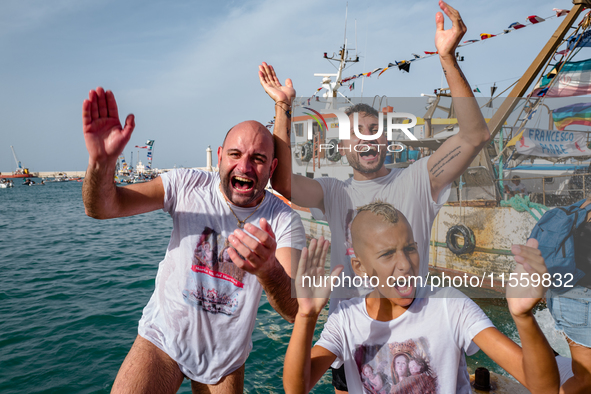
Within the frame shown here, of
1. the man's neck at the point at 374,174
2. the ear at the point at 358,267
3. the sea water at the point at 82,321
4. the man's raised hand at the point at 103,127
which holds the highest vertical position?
the man's raised hand at the point at 103,127

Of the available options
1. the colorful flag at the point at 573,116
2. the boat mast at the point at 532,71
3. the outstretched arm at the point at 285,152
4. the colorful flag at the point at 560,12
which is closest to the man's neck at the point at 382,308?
the outstretched arm at the point at 285,152

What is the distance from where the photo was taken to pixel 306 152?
91.4 inches

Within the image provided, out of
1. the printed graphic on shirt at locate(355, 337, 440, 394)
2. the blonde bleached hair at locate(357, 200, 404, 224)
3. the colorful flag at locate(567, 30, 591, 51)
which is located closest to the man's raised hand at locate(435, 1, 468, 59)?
the blonde bleached hair at locate(357, 200, 404, 224)

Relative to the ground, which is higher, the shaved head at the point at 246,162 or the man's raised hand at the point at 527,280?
the shaved head at the point at 246,162

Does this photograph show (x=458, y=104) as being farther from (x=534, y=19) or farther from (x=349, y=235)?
(x=534, y=19)

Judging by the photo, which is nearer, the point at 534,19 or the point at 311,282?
the point at 311,282

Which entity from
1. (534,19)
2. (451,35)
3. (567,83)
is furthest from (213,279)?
(534,19)

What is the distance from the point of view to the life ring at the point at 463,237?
2.10 metres

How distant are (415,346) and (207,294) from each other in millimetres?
1345

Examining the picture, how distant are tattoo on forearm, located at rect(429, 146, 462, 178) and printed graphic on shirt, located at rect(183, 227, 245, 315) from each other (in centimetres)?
139

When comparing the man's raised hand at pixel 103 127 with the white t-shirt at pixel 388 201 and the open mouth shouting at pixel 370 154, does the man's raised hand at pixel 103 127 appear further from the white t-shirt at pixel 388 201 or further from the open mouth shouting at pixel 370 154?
the open mouth shouting at pixel 370 154

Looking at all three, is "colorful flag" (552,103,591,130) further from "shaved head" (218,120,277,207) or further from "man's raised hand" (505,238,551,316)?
"shaved head" (218,120,277,207)

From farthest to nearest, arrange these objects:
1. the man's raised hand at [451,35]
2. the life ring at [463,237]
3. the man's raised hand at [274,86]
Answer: the man's raised hand at [274,86], the life ring at [463,237], the man's raised hand at [451,35]

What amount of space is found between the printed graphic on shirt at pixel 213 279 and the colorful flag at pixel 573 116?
2.86 meters
